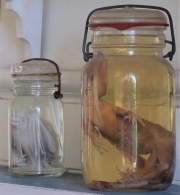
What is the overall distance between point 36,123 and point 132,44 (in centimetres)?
19

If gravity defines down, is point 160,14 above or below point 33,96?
above

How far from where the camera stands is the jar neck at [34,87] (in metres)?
0.61

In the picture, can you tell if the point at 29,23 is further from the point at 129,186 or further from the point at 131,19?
the point at 129,186

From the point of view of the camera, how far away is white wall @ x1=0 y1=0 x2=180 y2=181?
650mm

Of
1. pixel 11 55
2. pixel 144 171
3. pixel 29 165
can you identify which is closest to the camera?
pixel 144 171

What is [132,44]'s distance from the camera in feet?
1.70

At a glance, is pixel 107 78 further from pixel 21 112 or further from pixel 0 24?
pixel 0 24

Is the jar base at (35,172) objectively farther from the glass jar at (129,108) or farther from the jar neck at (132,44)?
the jar neck at (132,44)

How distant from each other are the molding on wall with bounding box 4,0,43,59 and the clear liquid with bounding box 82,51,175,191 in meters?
0.21

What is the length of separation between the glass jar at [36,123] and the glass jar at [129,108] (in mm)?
94

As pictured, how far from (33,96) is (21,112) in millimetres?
31

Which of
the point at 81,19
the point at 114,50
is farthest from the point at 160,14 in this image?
the point at 81,19

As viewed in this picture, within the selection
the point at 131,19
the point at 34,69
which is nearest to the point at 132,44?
the point at 131,19

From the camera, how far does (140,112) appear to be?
50cm
